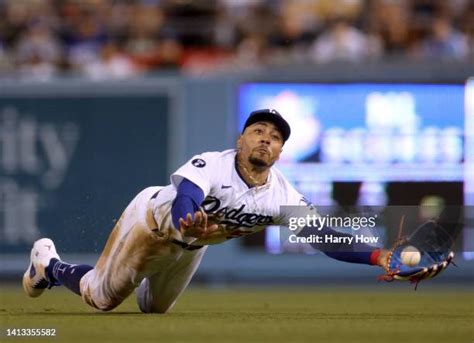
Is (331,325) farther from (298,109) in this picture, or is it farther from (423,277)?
(298,109)

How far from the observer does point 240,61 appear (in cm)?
1277

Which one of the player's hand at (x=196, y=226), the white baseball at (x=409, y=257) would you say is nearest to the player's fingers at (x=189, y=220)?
the player's hand at (x=196, y=226)

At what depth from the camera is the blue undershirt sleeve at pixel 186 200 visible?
6.18 m

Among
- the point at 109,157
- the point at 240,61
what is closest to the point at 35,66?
the point at 109,157

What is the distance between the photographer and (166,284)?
7355 millimetres

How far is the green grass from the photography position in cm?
622

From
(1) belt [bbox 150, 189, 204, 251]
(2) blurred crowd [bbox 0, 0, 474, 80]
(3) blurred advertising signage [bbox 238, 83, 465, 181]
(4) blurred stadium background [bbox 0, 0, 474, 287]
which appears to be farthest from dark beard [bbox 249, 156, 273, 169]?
(2) blurred crowd [bbox 0, 0, 474, 80]

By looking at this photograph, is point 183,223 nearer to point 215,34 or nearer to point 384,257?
point 384,257

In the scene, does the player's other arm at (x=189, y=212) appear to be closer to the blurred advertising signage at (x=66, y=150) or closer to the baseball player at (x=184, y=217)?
the baseball player at (x=184, y=217)

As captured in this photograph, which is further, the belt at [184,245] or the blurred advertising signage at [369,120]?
the blurred advertising signage at [369,120]

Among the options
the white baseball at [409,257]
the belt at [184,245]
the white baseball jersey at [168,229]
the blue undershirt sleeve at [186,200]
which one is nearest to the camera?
the blue undershirt sleeve at [186,200]

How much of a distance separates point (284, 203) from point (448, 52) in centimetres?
612

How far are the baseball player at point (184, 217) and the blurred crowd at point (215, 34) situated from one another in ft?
18.0

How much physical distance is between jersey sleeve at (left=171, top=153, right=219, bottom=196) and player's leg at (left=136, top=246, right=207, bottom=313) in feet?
2.28
